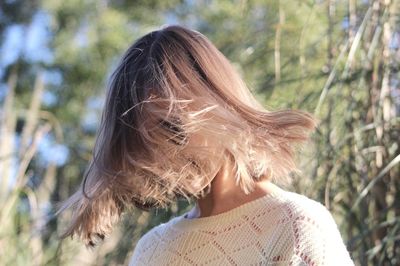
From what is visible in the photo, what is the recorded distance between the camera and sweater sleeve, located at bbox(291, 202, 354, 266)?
53.6 inches

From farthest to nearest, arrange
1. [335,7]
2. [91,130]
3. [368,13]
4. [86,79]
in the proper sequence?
[86,79] → [91,130] → [335,7] → [368,13]

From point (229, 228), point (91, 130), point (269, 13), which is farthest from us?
point (91, 130)

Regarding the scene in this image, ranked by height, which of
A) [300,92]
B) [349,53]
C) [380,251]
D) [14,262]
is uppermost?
[349,53]

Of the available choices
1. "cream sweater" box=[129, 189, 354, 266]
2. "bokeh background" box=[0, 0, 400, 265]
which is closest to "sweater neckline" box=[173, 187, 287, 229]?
"cream sweater" box=[129, 189, 354, 266]

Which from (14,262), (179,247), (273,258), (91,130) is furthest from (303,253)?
(91,130)

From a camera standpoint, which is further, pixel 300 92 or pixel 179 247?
pixel 300 92

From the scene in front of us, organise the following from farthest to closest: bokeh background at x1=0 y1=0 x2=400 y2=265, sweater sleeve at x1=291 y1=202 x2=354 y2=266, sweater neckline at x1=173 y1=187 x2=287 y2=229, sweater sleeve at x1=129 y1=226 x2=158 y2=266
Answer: bokeh background at x1=0 y1=0 x2=400 y2=265 < sweater sleeve at x1=129 y1=226 x2=158 y2=266 < sweater neckline at x1=173 y1=187 x2=287 y2=229 < sweater sleeve at x1=291 y1=202 x2=354 y2=266

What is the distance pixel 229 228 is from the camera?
1.50m

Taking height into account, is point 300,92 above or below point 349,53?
below

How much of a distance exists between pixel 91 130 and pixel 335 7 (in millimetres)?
4947

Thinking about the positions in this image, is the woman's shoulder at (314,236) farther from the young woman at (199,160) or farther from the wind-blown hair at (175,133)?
the wind-blown hair at (175,133)

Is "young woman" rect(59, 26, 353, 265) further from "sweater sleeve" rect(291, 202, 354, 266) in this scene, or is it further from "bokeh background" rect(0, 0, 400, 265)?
"bokeh background" rect(0, 0, 400, 265)

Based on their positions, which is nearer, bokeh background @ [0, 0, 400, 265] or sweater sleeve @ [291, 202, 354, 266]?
sweater sleeve @ [291, 202, 354, 266]

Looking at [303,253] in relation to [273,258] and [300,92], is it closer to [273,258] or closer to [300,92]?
[273,258]
